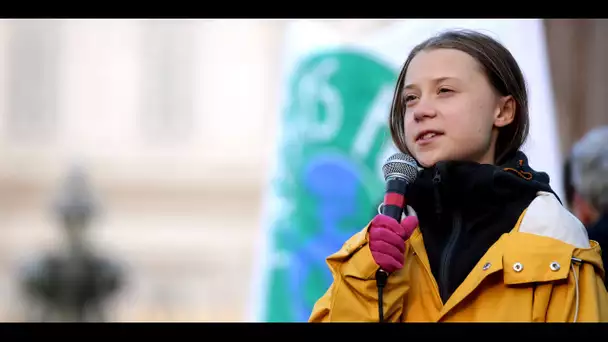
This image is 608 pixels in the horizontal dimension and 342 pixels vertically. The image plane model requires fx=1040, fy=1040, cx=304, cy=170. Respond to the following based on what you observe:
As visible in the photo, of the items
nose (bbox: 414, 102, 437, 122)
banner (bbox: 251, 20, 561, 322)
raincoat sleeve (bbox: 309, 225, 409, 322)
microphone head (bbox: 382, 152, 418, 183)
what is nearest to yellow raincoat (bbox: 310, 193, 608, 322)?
raincoat sleeve (bbox: 309, 225, 409, 322)

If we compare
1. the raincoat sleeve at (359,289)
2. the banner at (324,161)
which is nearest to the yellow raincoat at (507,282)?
the raincoat sleeve at (359,289)

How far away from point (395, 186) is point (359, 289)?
0.73 feet

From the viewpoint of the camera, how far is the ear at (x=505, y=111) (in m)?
2.25

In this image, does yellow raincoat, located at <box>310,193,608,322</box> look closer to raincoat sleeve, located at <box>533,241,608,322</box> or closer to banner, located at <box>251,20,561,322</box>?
raincoat sleeve, located at <box>533,241,608,322</box>

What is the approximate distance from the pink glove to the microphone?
22 mm

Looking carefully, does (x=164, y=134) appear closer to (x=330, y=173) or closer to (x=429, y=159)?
(x=330, y=173)

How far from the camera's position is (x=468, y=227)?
2.16m

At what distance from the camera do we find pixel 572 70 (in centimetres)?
456

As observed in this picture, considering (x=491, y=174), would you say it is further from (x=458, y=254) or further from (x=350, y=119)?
(x=350, y=119)

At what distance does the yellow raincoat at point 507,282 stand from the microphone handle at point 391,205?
0.06 feet

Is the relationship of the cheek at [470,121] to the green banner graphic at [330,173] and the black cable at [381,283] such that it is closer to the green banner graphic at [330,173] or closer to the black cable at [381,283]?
the black cable at [381,283]

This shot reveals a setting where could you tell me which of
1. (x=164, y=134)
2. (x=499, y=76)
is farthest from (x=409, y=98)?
(x=164, y=134)
